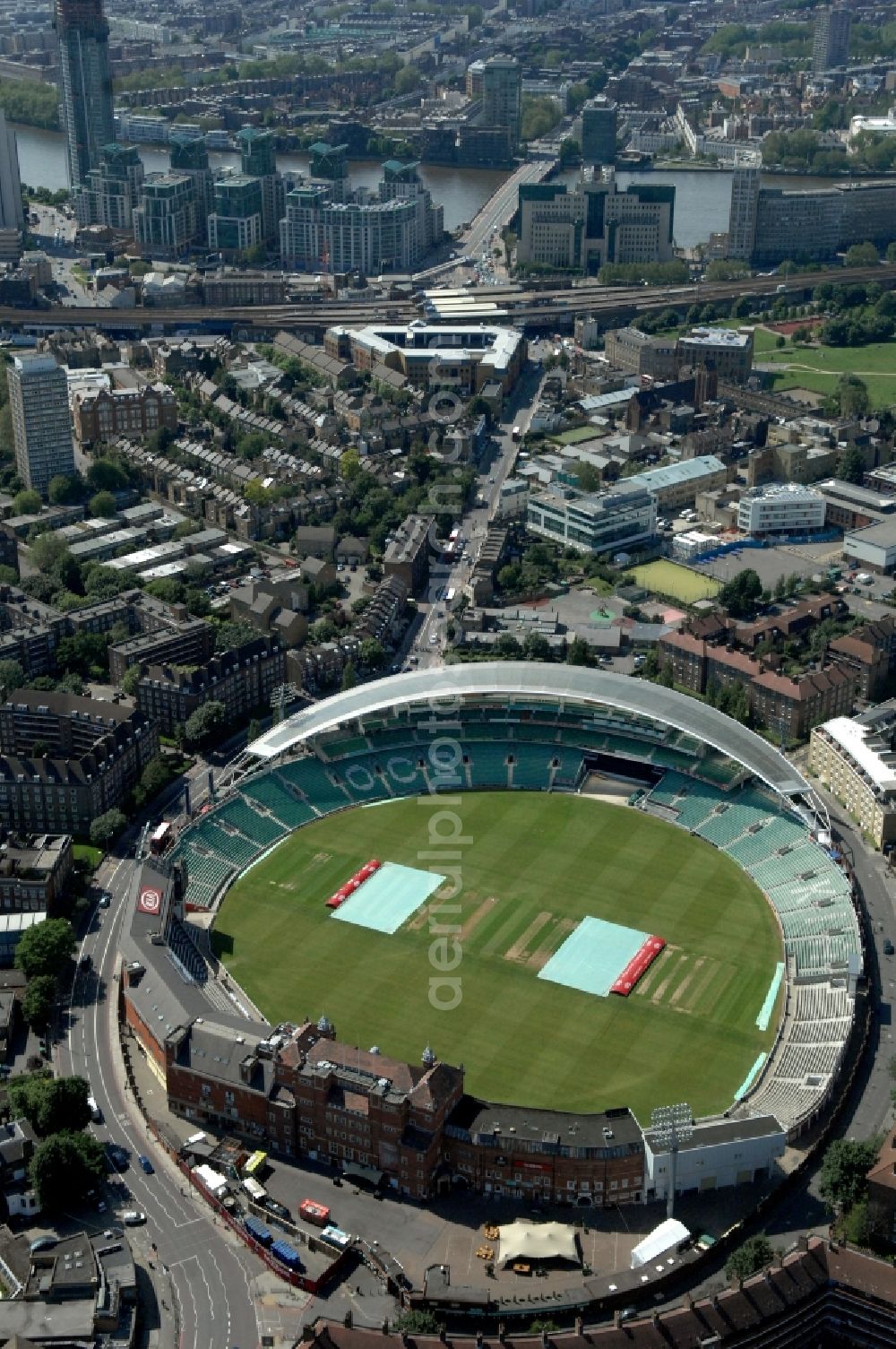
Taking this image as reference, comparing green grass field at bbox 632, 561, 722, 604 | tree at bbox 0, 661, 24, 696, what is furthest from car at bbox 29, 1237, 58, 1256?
green grass field at bbox 632, 561, 722, 604

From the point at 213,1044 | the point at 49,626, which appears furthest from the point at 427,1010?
the point at 49,626

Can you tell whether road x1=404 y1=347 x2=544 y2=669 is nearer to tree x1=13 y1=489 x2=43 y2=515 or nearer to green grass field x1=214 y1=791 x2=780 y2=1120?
green grass field x1=214 y1=791 x2=780 y2=1120

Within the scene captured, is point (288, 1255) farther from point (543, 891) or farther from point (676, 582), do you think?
point (676, 582)

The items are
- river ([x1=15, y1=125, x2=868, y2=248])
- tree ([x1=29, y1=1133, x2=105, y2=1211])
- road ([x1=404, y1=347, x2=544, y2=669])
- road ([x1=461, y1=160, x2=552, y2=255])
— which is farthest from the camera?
river ([x1=15, y1=125, x2=868, y2=248])

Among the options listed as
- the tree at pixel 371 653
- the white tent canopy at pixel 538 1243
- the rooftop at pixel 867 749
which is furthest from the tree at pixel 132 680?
the white tent canopy at pixel 538 1243

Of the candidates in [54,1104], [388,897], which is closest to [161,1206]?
[54,1104]

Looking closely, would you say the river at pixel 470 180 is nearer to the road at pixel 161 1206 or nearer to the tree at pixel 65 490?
the tree at pixel 65 490
